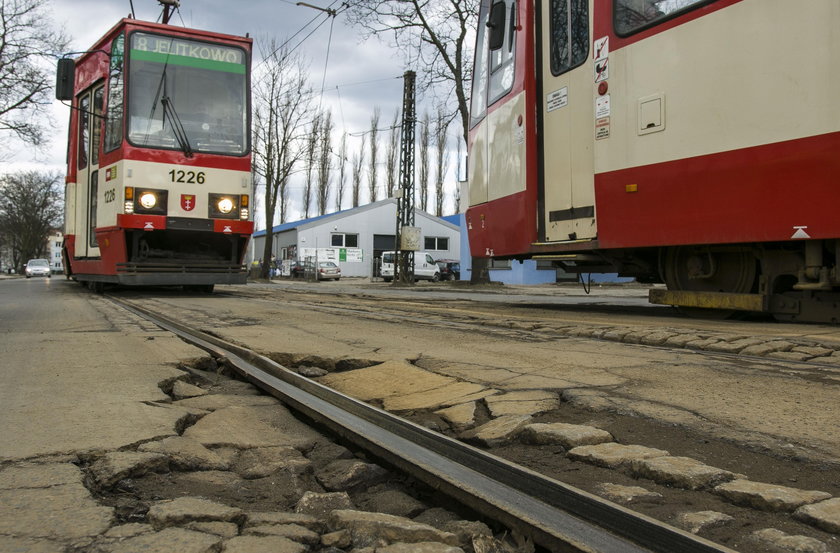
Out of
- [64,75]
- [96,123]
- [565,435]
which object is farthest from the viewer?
[96,123]

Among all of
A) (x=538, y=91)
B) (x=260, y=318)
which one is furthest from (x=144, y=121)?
(x=538, y=91)

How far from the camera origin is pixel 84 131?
12.6m

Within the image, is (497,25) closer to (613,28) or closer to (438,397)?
(613,28)

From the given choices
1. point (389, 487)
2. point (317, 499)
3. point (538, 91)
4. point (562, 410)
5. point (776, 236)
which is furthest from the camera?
point (538, 91)

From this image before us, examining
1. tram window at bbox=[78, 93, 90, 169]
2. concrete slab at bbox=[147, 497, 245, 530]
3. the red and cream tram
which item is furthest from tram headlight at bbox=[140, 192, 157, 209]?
concrete slab at bbox=[147, 497, 245, 530]

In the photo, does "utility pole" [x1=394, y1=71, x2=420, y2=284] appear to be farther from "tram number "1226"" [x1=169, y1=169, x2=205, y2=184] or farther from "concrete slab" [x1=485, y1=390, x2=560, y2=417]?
"concrete slab" [x1=485, y1=390, x2=560, y2=417]

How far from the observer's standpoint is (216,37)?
437 inches

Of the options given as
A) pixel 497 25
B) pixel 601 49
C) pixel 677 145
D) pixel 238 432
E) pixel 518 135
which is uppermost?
pixel 497 25

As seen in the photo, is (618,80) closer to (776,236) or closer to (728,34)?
(728,34)

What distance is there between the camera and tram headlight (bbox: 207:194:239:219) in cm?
1105

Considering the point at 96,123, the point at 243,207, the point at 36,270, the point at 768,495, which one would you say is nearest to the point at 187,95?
the point at 243,207

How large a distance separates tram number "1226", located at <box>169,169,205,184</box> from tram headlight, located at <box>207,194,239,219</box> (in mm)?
320

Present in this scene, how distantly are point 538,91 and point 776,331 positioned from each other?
3.54m

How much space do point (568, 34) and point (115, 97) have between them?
779 centimetres
